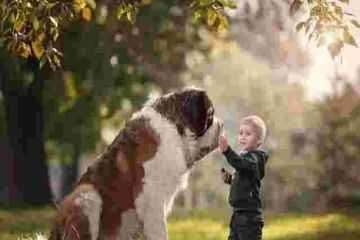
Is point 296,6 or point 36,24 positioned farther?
point 296,6

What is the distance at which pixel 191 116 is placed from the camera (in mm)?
7801

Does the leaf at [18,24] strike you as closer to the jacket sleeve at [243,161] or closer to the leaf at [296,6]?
the jacket sleeve at [243,161]

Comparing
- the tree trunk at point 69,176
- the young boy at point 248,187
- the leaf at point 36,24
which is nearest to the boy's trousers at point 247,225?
the young boy at point 248,187

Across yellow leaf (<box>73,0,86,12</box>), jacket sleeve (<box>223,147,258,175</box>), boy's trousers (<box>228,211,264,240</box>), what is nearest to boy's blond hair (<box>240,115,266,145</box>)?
jacket sleeve (<box>223,147,258,175</box>)

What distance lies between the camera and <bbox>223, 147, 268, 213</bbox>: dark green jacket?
9.01 metres

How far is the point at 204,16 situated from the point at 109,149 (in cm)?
209

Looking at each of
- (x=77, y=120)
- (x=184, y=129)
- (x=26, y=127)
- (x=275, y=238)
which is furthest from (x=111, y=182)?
(x=77, y=120)

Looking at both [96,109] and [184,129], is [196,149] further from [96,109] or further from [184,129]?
[96,109]

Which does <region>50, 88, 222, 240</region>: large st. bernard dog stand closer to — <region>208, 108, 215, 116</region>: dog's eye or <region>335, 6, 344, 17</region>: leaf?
<region>208, 108, 215, 116</region>: dog's eye

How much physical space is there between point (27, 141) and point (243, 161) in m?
16.4

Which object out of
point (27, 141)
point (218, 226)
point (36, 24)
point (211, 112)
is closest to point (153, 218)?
point (211, 112)

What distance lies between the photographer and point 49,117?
1080 inches

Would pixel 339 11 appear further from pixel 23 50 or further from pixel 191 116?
pixel 23 50

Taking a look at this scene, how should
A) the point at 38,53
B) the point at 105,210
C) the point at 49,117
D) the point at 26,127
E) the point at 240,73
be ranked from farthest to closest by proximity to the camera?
the point at 240,73
the point at 49,117
the point at 26,127
the point at 38,53
the point at 105,210
